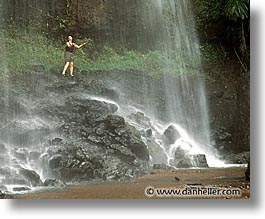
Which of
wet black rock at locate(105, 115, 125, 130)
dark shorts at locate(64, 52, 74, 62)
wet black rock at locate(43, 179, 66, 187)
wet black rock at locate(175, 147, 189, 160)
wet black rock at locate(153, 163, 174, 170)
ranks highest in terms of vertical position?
dark shorts at locate(64, 52, 74, 62)

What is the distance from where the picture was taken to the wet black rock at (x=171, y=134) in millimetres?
1621

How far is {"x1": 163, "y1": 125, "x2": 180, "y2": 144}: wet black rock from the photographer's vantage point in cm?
162

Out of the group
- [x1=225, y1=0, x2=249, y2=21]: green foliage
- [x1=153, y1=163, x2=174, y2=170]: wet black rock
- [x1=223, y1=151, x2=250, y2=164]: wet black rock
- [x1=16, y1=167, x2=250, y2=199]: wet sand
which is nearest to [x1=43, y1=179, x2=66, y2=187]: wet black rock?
[x1=16, y1=167, x2=250, y2=199]: wet sand

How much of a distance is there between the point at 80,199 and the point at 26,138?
25cm

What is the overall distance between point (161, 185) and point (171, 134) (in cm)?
16

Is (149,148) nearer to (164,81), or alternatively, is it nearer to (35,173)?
(164,81)

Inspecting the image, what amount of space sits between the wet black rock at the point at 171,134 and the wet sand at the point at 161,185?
10 centimetres

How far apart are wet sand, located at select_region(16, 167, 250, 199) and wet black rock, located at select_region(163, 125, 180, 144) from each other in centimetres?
10

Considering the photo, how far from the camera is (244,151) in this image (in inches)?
63.5

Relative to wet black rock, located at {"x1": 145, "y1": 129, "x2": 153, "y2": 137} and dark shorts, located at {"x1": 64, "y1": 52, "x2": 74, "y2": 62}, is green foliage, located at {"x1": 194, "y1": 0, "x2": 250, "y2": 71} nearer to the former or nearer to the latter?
wet black rock, located at {"x1": 145, "y1": 129, "x2": 153, "y2": 137}

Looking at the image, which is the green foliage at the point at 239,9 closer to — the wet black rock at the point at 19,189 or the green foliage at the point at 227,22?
the green foliage at the point at 227,22

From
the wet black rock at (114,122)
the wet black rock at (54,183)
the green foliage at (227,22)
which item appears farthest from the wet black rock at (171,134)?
the wet black rock at (54,183)

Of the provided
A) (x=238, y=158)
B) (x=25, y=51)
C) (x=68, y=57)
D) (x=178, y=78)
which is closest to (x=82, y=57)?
(x=68, y=57)
